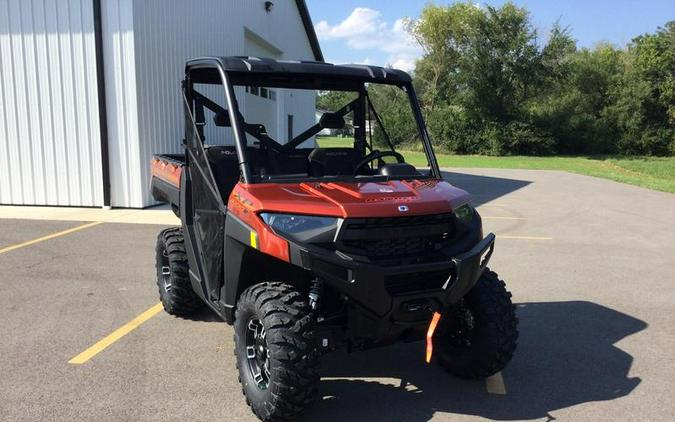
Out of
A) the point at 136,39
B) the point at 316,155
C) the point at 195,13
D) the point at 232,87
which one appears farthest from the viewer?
the point at 195,13

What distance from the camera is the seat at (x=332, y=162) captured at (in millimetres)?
4393

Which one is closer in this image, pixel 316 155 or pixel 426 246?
pixel 426 246

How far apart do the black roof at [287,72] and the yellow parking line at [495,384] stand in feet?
7.45

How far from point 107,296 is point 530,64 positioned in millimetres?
39868

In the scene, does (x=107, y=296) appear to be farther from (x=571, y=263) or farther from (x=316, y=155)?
(x=571, y=263)

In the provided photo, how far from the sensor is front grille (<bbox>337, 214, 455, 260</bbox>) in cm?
322

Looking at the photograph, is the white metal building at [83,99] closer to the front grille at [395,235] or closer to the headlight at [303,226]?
the headlight at [303,226]

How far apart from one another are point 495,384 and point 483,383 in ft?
0.28

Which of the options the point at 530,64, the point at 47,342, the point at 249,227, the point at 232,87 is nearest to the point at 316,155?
the point at 232,87

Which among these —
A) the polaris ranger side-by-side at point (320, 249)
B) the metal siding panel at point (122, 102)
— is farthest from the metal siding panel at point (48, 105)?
the polaris ranger side-by-side at point (320, 249)

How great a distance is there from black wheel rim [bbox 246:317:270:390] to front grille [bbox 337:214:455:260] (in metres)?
0.80

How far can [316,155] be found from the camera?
4477 millimetres

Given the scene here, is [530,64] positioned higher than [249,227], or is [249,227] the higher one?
[530,64]

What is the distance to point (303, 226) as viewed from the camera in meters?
3.22
